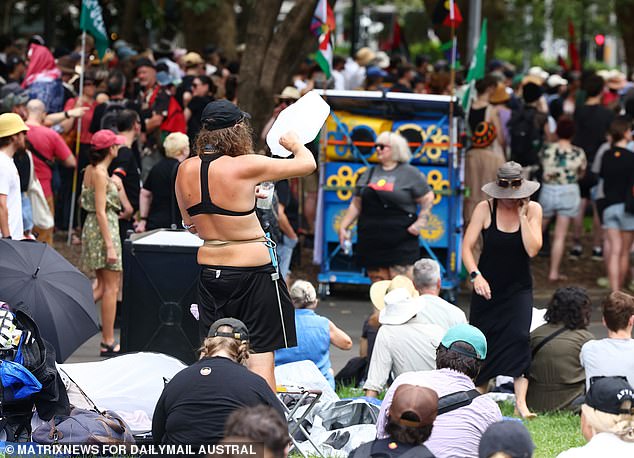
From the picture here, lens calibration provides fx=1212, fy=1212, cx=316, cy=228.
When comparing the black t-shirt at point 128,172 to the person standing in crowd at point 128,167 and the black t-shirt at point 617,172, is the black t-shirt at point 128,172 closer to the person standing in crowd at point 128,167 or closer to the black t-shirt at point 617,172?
the person standing in crowd at point 128,167

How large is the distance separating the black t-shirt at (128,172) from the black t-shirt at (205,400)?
542 cm

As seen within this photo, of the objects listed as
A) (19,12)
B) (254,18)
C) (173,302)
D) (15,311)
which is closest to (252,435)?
(15,311)

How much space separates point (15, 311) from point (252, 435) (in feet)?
9.87

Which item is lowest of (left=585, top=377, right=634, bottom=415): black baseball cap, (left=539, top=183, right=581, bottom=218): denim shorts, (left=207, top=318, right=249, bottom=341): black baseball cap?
(left=539, top=183, right=581, bottom=218): denim shorts

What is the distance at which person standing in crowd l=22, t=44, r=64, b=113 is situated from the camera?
46.3 ft

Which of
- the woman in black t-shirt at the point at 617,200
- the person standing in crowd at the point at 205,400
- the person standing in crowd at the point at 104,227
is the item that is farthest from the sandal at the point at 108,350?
the woman in black t-shirt at the point at 617,200

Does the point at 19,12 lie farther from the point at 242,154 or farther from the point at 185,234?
the point at 242,154

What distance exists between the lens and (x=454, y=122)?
40.0ft

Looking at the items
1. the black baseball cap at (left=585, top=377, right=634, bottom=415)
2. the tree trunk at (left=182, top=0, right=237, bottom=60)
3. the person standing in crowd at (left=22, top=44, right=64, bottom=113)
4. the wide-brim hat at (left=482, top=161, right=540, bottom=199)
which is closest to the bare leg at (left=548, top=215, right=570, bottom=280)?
the wide-brim hat at (left=482, top=161, right=540, bottom=199)

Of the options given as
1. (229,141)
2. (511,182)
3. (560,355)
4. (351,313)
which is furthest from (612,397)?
(351,313)

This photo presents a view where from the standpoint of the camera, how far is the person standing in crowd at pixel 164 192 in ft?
34.6

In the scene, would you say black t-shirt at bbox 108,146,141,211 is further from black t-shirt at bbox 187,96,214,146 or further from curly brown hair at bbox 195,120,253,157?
curly brown hair at bbox 195,120,253,157

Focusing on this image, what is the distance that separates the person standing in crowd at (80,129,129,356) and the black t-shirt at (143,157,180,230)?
27.1 inches

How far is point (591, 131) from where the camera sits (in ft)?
50.6
